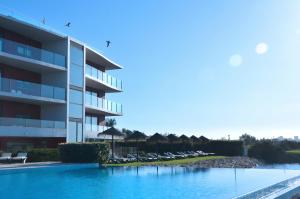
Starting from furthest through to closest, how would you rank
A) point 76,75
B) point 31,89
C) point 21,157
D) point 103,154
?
point 76,75, point 31,89, point 103,154, point 21,157

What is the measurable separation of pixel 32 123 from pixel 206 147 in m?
17.9

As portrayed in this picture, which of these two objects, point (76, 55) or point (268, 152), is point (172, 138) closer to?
point (268, 152)

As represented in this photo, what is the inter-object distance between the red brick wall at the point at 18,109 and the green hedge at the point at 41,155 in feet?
12.4

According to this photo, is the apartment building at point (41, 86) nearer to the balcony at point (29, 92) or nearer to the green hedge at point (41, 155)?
the balcony at point (29, 92)

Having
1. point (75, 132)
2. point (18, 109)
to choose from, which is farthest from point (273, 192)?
point (75, 132)

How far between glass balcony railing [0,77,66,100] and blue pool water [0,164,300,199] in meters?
7.17

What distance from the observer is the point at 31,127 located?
2791 centimetres

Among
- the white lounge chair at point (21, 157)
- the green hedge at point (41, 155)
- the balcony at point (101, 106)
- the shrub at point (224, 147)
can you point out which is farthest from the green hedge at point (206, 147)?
the white lounge chair at point (21, 157)

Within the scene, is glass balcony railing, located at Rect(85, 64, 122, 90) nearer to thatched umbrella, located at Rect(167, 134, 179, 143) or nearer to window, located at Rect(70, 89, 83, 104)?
window, located at Rect(70, 89, 83, 104)

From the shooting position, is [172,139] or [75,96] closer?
[75,96]

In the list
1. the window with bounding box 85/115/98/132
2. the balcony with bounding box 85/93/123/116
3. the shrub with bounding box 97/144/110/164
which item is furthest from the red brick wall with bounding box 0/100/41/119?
the shrub with bounding box 97/144/110/164

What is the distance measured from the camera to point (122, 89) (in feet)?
138

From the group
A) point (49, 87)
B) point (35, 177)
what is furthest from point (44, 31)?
point (35, 177)

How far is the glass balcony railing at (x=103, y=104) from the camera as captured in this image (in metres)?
34.7
